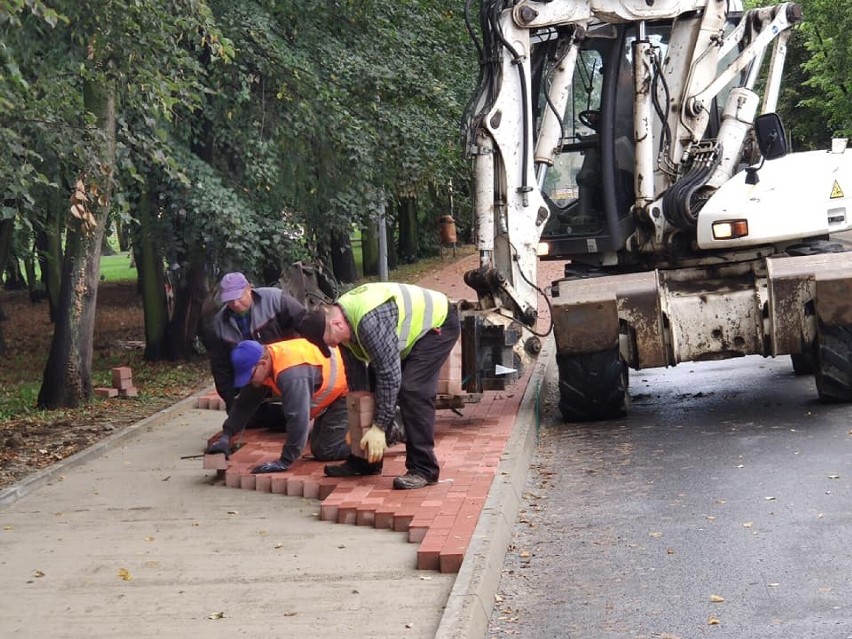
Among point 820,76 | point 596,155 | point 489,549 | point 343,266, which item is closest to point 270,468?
point 489,549

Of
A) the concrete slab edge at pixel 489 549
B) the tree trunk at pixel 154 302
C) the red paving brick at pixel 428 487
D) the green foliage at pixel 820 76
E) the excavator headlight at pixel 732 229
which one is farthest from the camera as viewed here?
the green foliage at pixel 820 76

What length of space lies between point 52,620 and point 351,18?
12.0m

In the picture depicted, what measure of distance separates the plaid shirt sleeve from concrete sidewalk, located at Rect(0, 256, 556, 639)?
0.64 meters

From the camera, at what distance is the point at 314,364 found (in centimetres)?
980

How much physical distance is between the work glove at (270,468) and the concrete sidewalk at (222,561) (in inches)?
6.1

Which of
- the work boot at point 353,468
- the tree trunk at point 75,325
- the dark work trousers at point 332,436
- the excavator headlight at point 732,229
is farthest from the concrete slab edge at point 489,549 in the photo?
the tree trunk at point 75,325

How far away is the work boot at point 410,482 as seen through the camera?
862cm

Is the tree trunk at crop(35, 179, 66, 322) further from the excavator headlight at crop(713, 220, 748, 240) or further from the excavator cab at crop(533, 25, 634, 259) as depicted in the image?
the excavator headlight at crop(713, 220, 748, 240)

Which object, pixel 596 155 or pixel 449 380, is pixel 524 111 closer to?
pixel 596 155

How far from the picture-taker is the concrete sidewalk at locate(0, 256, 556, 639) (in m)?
6.28

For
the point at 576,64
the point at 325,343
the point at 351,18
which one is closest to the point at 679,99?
the point at 576,64

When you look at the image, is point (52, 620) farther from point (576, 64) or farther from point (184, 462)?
point (576, 64)

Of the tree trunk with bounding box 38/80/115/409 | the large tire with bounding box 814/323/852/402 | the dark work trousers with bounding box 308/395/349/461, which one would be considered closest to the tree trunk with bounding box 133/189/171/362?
the tree trunk with bounding box 38/80/115/409

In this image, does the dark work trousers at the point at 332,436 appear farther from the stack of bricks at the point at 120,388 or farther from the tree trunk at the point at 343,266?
the tree trunk at the point at 343,266
